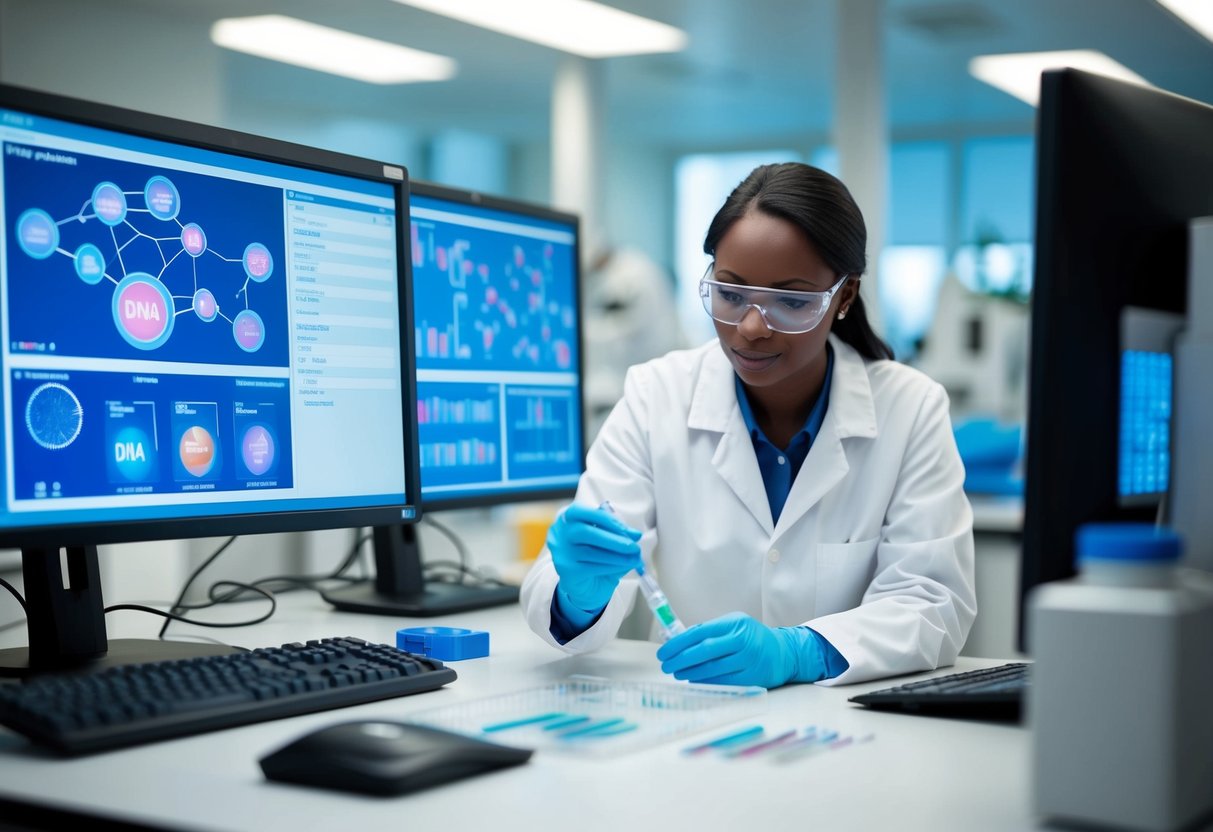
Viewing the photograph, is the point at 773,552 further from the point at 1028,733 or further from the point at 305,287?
the point at 1028,733

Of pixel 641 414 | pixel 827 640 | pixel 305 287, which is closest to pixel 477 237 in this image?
pixel 641 414

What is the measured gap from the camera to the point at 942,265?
391 inches

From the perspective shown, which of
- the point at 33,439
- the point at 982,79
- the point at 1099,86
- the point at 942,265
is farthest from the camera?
the point at 942,265

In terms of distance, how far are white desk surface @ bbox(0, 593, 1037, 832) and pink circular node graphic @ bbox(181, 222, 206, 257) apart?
49 centimetres

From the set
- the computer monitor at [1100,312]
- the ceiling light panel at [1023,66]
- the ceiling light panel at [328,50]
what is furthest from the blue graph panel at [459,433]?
the ceiling light panel at [1023,66]

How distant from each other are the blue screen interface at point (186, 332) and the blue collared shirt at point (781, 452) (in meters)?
0.53

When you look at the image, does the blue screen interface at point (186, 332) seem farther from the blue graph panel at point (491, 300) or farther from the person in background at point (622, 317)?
the person in background at point (622, 317)

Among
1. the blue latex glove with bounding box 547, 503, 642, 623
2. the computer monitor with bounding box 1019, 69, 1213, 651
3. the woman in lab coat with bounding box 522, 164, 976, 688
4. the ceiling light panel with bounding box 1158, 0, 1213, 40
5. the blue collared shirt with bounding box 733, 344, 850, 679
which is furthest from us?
the ceiling light panel with bounding box 1158, 0, 1213, 40

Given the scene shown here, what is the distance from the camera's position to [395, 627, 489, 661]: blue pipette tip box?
4.45 feet

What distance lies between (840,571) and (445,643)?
0.54 meters

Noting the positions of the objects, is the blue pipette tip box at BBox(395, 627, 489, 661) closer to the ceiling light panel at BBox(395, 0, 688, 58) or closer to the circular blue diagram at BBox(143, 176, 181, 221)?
the circular blue diagram at BBox(143, 176, 181, 221)

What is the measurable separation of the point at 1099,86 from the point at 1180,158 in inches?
5.6

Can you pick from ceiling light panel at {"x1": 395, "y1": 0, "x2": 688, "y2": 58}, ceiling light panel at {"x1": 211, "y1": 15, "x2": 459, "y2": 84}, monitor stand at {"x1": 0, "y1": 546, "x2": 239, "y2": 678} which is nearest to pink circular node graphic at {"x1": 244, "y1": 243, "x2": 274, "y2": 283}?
monitor stand at {"x1": 0, "y1": 546, "x2": 239, "y2": 678}

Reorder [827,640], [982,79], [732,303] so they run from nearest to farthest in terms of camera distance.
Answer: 1. [827,640]
2. [732,303]
3. [982,79]
